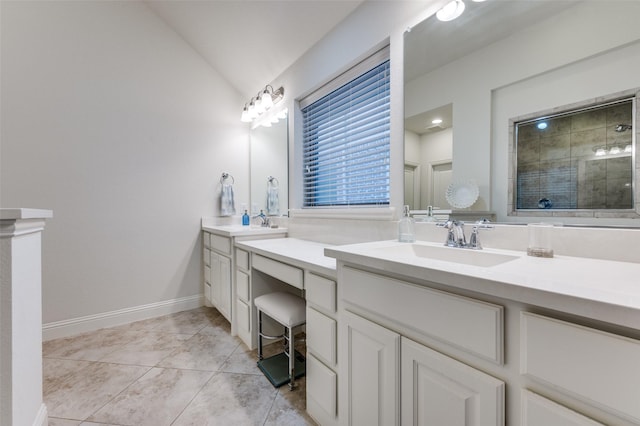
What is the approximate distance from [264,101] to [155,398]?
2.37 metres

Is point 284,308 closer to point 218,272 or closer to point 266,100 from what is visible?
point 218,272

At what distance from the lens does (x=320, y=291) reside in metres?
1.16

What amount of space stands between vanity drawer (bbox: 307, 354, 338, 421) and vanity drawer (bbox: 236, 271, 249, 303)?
0.79 metres

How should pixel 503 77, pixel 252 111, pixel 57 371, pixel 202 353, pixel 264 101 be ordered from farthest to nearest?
1. pixel 252 111
2. pixel 264 101
3. pixel 202 353
4. pixel 57 371
5. pixel 503 77

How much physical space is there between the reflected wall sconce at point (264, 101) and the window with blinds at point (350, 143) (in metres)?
0.38

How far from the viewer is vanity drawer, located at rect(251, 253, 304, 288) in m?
1.34

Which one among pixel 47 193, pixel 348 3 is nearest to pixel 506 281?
pixel 348 3

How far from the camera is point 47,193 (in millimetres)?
2051

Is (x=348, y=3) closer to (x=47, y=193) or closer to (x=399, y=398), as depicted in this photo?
(x=399, y=398)

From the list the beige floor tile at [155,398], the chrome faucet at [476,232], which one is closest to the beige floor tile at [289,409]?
the beige floor tile at [155,398]

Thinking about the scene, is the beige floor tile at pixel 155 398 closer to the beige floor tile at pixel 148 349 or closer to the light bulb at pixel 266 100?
the beige floor tile at pixel 148 349

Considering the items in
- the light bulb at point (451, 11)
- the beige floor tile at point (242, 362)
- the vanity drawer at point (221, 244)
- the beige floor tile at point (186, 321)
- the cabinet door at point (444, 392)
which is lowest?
the beige floor tile at point (242, 362)

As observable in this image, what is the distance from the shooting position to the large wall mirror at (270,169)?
8.11 ft

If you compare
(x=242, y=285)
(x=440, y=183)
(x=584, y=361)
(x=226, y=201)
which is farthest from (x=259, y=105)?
(x=584, y=361)
